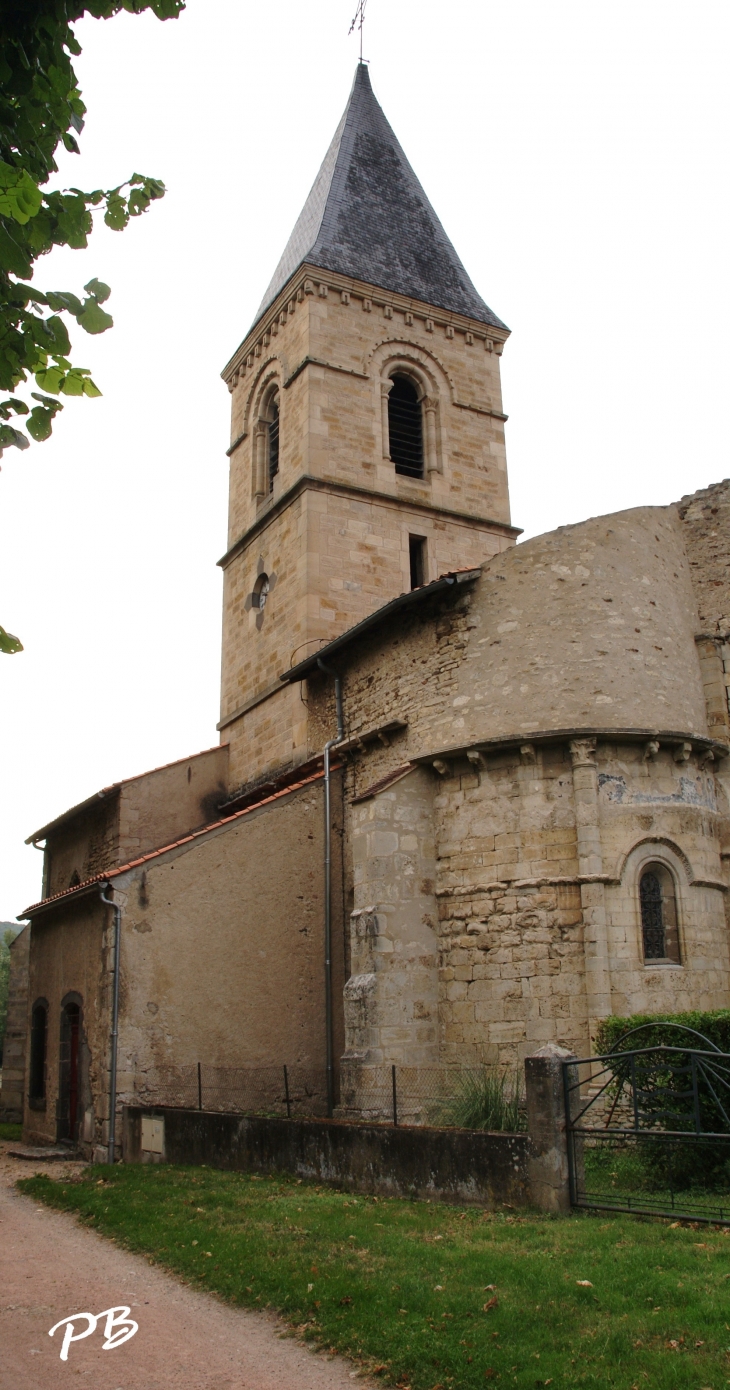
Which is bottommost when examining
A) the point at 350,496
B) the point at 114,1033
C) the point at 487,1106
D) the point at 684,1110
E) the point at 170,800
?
the point at 487,1106

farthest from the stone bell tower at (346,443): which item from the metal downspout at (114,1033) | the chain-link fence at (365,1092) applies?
the chain-link fence at (365,1092)

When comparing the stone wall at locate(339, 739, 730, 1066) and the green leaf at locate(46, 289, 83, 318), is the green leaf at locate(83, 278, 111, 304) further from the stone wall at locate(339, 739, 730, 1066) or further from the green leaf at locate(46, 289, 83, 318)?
the stone wall at locate(339, 739, 730, 1066)

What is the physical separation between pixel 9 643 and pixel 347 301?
61.4 feet

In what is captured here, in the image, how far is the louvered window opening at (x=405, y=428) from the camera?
2184 centimetres

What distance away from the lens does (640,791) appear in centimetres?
1248

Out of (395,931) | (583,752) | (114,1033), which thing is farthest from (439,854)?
(114,1033)

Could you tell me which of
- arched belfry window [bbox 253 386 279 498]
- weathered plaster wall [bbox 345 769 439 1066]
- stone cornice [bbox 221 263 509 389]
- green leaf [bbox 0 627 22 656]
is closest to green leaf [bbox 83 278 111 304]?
green leaf [bbox 0 627 22 656]

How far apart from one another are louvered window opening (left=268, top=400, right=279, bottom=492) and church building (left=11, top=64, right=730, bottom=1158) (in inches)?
167

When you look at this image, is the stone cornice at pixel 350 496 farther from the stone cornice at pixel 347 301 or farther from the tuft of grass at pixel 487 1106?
the tuft of grass at pixel 487 1106

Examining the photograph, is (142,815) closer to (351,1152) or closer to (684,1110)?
(351,1152)

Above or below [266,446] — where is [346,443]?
below

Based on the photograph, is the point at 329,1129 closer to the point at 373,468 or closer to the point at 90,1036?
the point at 90,1036

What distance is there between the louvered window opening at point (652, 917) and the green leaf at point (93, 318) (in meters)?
9.82

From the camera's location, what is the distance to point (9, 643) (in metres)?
5.08
